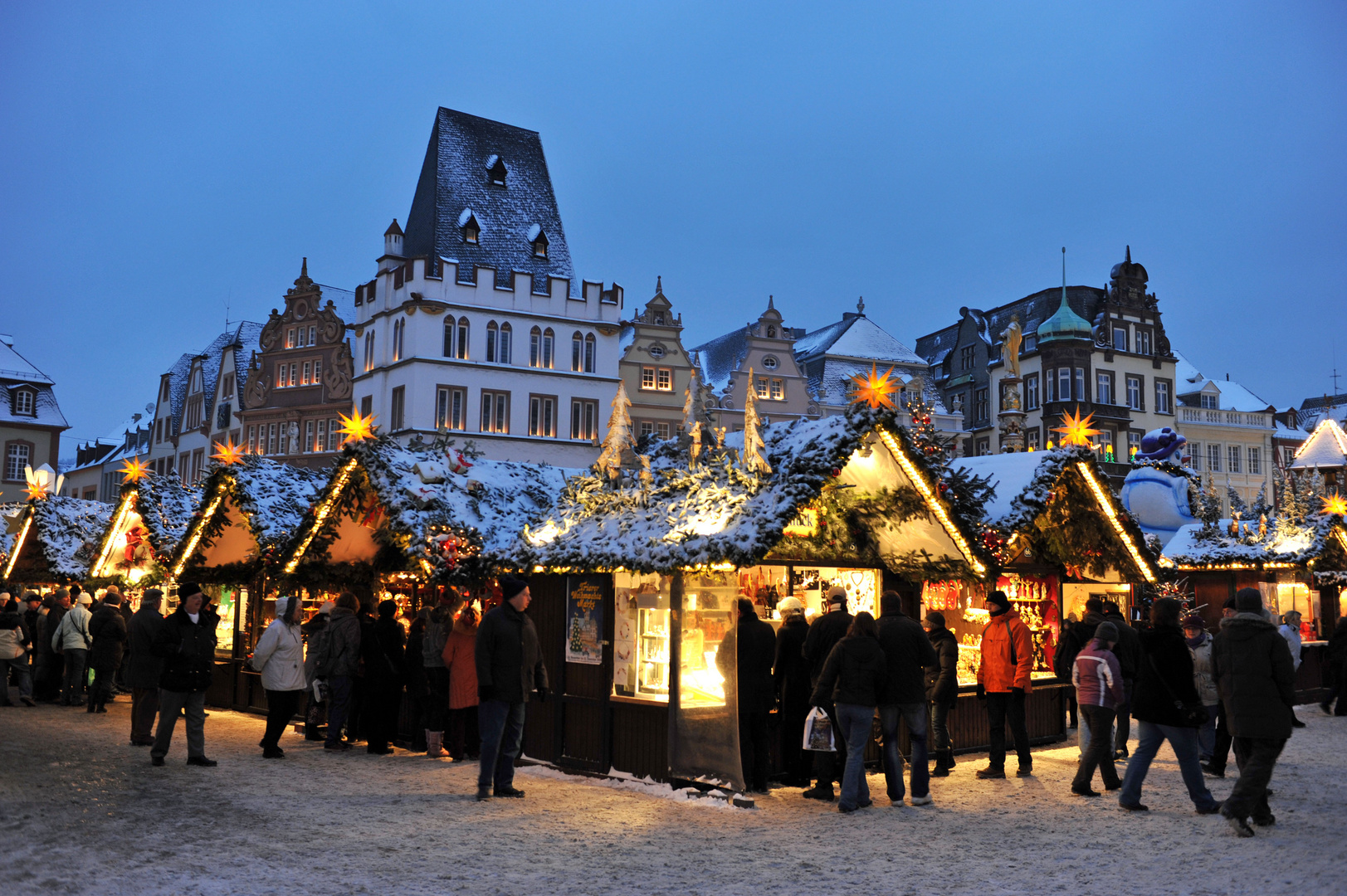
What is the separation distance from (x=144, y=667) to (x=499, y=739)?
15.9 ft

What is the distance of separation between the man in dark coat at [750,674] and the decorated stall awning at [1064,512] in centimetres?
366

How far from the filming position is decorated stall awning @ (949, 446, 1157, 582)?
472 inches

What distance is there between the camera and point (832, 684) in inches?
348

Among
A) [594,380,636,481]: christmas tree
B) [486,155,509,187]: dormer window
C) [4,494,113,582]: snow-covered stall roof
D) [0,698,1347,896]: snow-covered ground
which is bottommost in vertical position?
[0,698,1347,896]: snow-covered ground

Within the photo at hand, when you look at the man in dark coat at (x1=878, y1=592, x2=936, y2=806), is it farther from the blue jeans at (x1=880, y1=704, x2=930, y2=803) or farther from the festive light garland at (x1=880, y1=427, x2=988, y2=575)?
the festive light garland at (x1=880, y1=427, x2=988, y2=575)

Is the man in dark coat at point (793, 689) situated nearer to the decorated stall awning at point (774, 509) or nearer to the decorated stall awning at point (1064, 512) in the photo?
the decorated stall awning at point (774, 509)

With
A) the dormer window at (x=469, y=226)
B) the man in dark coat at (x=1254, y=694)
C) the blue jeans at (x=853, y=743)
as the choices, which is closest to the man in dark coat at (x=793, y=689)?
the blue jeans at (x=853, y=743)

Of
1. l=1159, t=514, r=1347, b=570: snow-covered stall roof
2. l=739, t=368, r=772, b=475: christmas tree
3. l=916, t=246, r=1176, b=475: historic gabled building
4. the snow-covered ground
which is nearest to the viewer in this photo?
the snow-covered ground

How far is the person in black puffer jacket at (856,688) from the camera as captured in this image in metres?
8.63

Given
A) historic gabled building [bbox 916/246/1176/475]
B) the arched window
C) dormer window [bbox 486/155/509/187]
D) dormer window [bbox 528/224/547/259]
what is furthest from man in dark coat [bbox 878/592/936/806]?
historic gabled building [bbox 916/246/1176/475]

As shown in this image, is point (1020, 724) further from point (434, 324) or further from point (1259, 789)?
point (434, 324)

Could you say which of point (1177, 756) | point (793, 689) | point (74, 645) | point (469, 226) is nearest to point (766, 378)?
point (469, 226)

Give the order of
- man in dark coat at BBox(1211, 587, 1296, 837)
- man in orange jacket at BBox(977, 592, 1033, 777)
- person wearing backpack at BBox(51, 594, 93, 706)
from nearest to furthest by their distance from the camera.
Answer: man in dark coat at BBox(1211, 587, 1296, 837) < man in orange jacket at BBox(977, 592, 1033, 777) < person wearing backpack at BBox(51, 594, 93, 706)

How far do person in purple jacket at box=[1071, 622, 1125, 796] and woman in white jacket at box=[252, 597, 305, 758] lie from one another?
7.44 meters
